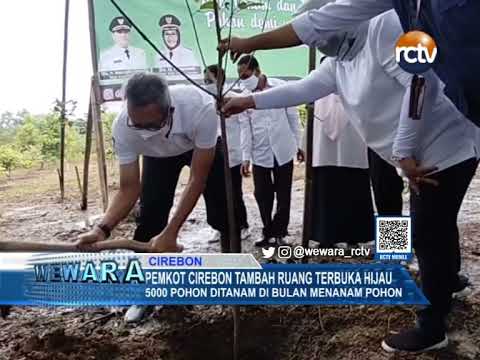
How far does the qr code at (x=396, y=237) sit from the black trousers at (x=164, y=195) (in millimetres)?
600

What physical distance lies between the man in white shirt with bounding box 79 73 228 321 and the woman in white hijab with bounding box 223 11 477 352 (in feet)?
0.74

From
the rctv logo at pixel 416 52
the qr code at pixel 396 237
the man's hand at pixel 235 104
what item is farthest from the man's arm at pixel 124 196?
the rctv logo at pixel 416 52

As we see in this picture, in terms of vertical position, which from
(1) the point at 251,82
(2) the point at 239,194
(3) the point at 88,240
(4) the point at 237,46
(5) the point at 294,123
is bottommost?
(2) the point at 239,194

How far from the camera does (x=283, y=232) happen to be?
6.73 ft

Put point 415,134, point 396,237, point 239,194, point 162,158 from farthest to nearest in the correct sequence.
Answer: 1. point 239,194
2. point 162,158
3. point 396,237
4. point 415,134

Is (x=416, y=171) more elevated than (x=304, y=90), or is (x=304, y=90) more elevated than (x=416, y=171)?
(x=304, y=90)

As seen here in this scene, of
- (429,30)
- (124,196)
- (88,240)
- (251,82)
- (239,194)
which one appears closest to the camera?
(429,30)

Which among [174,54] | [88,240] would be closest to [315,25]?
[88,240]

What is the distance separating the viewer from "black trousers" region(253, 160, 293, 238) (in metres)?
2.12

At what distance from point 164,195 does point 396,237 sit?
32.0 inches

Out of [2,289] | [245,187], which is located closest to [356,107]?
[2,289]

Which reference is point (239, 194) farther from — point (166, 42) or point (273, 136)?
point (166, 42)

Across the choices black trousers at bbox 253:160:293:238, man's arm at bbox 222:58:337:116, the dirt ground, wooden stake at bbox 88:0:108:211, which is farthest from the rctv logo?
wooden stake at bbox 88:0:108:211

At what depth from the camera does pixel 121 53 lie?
2240 mm
